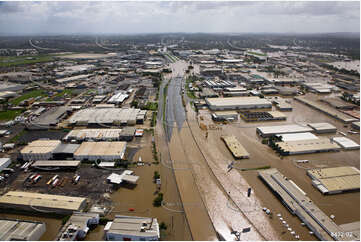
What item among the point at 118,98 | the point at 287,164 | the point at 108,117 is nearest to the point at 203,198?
the point at 287,164

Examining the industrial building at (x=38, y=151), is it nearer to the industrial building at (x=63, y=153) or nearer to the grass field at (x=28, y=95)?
the industrial building at (x=63, y=153)

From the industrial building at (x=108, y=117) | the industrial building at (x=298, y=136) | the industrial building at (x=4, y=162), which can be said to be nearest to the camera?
the industrial building at (x=4, y=162)

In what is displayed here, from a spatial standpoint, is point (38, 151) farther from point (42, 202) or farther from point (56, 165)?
point (42, 202)

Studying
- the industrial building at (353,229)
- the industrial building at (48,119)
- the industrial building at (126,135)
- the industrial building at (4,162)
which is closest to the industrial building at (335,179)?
the industrial building at (353,229)

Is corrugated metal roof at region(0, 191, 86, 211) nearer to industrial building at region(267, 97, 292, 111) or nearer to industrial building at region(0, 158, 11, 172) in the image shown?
industrial building at region(0, 158, 11, 172)

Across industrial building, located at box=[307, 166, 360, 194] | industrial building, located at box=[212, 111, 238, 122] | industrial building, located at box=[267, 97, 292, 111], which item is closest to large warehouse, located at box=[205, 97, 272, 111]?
industrial building, located at box=[267, 97, 292, 111]

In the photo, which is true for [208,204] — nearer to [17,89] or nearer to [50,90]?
[50,90]
